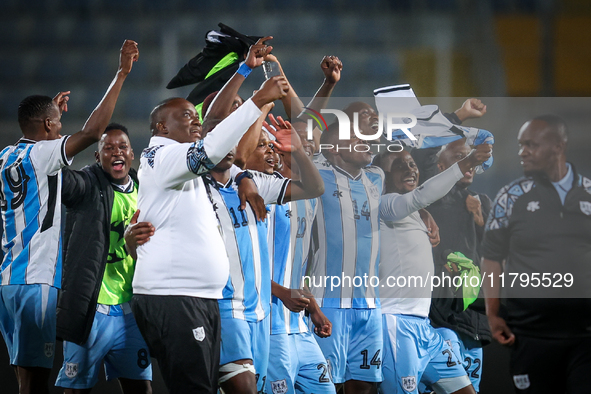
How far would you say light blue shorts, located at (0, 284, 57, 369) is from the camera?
2.94 metres

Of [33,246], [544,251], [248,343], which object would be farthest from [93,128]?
[544,251]

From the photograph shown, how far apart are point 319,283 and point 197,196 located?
3.53ft

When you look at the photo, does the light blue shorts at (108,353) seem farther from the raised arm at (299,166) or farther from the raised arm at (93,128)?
the raised arm at (299,166)

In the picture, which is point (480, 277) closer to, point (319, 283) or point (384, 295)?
point (384, 295)

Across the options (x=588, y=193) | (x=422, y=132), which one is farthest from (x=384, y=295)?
(x=588, y=193)

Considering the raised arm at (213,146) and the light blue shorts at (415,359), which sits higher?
the raised arm at (213,146)

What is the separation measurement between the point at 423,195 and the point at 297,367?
41.8 inches

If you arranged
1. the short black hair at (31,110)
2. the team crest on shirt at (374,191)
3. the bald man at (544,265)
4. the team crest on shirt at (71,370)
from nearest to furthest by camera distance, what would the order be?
the bald man at (544,265) < the short black hair at (31,110) < the team crest on shirt at (71,370) < the team crest on shirt at (374,191)

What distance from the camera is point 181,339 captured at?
2.29m

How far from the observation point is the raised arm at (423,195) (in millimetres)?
3344

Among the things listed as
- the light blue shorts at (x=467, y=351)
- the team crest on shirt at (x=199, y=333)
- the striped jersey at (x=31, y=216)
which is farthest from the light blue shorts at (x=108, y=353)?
the light blue shorts at (x=467, y=351)

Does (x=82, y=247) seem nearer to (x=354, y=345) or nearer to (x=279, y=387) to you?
(x=279, y=387)

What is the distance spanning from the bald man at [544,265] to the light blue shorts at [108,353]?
1698mm

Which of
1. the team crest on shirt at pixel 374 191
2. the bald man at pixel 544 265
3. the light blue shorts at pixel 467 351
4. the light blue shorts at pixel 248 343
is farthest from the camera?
the light blue shorts at pixel 467 351
